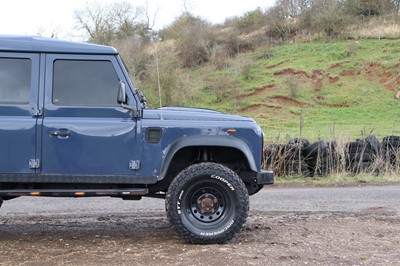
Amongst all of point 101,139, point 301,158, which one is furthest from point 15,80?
point 301,158

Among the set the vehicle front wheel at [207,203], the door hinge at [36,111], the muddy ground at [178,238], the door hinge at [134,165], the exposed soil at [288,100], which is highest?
the exposed soil at [288,100]

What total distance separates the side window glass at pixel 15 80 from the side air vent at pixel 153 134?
146 cm

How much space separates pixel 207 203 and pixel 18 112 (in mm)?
2455

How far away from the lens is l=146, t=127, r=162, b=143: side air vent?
23.4 ft

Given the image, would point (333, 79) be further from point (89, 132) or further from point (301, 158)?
point (89, 132)

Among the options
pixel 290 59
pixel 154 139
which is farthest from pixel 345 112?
pixel 154 139

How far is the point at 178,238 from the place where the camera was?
757 centimetres

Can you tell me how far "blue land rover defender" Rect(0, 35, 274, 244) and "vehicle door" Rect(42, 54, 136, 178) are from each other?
0.04 feet

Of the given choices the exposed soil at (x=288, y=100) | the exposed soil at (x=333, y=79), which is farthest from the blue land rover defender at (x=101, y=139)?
the exposed soil at (x=333, y=79)

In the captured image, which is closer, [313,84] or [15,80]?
[15,80]

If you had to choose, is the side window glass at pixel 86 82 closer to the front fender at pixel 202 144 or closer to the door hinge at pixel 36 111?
the door hinge at pixel 36 111

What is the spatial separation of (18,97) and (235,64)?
4173 centimetres

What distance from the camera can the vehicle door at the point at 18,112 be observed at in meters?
6.88

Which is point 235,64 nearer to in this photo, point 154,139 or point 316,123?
point 316,123
